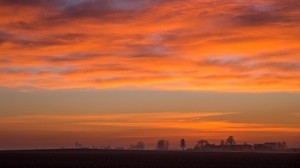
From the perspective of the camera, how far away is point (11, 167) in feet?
217

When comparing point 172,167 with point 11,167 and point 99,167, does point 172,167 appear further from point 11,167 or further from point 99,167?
point 11,167

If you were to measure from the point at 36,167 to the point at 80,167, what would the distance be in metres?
6.08

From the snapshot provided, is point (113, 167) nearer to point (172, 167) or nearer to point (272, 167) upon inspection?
point (172, 167)

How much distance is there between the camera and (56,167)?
68.9 m

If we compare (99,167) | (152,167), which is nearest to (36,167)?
(99,167)

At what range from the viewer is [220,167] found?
7050 cm

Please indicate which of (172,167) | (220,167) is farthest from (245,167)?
(172,167)

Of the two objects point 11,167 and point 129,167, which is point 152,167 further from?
point 11,167

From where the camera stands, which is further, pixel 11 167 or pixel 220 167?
pixel 220 167

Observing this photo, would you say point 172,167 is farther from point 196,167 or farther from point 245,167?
point 245,167

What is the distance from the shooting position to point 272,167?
70.3 m

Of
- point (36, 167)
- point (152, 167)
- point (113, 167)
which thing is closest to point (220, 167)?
point (152, 167)

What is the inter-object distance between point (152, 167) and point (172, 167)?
279 cm

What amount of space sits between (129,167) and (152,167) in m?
3.21
